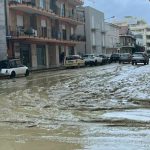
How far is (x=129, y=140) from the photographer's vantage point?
856 centimetres

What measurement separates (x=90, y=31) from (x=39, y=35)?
32932mm

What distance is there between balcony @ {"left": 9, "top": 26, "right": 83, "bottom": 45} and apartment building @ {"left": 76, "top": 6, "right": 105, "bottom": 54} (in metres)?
15.2

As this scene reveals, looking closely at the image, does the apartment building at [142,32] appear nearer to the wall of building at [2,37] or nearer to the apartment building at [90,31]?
the apartment building at [90,31]

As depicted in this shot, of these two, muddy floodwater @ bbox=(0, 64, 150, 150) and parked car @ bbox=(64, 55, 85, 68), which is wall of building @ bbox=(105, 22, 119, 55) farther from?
muddy floodwater @ bbox=(0, 64, 150, 150)

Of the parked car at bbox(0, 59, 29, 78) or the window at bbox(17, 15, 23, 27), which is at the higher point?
the window at bbox(17, 15, 23, 27)

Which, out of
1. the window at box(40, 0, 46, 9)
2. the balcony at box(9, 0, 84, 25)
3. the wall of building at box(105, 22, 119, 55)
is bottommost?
the wall of building at box(105, 22, 119, 55)

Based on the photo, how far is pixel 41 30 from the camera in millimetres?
60969

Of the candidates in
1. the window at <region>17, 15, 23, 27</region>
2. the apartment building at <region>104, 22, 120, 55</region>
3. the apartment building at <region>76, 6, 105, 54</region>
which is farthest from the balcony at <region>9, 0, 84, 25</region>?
the apartment building at <region>104, 22, 120, 55</region>

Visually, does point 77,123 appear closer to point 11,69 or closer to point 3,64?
point 11,69

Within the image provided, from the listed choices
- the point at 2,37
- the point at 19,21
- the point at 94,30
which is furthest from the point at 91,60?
the point at 94,30

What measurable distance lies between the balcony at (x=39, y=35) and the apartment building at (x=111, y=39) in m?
33.1

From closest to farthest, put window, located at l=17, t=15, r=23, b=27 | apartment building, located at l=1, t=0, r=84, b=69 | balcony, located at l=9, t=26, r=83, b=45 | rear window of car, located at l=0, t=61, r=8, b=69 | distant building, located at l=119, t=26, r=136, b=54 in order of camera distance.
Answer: rear window of car, located at l=0, t=61, r=8, b=69 → balcony, located at l=9, t=26, r=83, b=45 → apartment building, located at l=1, t=0, r=84, b=69 → window, located at l=17, t=15, r=23, b=27 → distant building, located at l=119, t=26, r=136, b=54

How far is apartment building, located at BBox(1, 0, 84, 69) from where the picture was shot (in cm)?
5259

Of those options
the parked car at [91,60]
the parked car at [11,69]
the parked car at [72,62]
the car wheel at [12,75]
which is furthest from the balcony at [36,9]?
the car wheel at [12,75]
